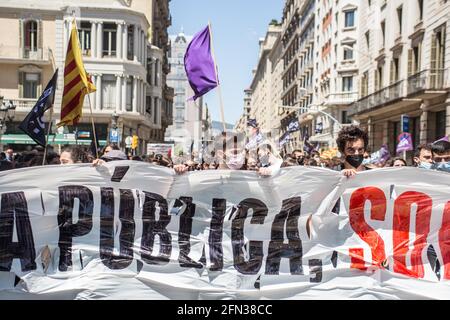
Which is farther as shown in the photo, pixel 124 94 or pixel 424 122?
pixel 124 94

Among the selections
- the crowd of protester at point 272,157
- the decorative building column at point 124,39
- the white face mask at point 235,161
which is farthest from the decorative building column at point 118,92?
the white face mask at point 235,161

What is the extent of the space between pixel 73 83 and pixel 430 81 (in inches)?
852

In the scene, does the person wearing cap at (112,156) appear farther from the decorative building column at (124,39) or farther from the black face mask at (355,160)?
the decorative building column at (124,39)

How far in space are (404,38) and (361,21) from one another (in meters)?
9.17

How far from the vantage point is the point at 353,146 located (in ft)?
17.8

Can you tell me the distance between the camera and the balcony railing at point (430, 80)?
2491 centimetres

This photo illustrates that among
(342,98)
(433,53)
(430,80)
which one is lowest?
(430,80)

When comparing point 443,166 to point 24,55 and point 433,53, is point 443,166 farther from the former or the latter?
point 24,55

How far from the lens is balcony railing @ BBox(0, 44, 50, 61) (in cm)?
3969

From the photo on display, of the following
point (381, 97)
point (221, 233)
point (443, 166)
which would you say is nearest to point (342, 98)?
point (381, 97)

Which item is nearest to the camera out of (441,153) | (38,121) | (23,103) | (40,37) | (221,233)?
(221,233)

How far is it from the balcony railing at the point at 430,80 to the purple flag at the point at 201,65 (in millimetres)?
20391

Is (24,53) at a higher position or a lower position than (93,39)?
lower

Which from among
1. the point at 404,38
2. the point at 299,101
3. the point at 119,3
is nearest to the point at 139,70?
the point at 119,3
